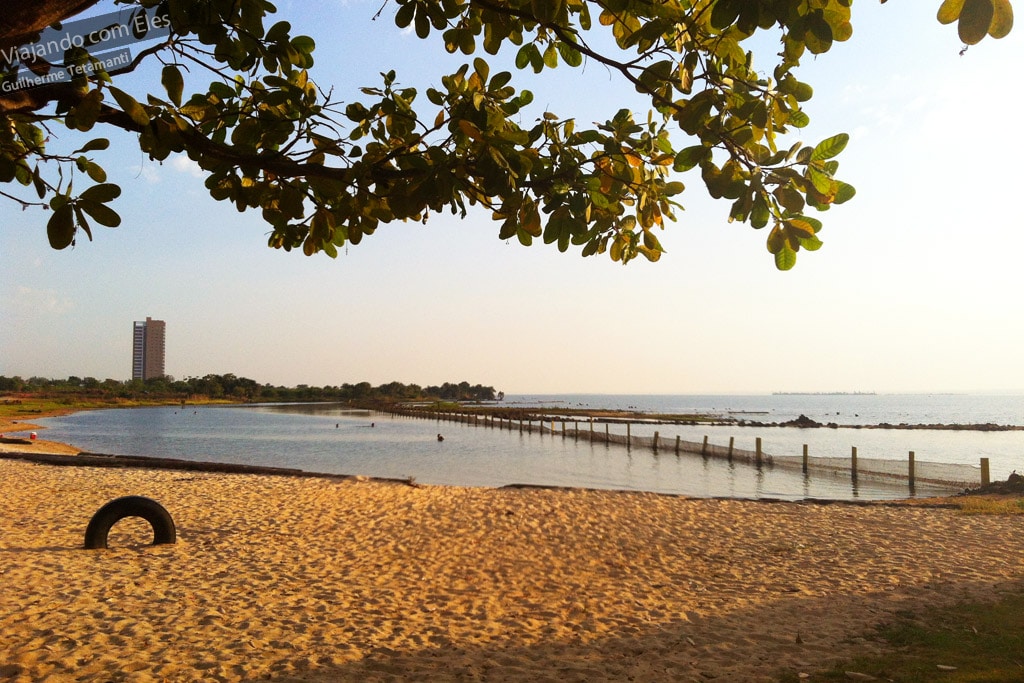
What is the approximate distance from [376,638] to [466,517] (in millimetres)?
6506

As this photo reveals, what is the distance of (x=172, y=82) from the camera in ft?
8.96

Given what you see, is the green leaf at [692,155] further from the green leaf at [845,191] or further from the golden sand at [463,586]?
the golden sand at [463,586]

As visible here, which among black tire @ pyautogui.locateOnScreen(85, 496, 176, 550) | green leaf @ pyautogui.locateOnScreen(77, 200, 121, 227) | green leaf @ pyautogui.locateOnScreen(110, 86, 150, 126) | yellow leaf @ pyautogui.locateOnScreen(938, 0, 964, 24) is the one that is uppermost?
yellow leaf @ pyautogui.locateOnScreen(938, 0, 964, 24)

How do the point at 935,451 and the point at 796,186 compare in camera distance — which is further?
the point at 935,451

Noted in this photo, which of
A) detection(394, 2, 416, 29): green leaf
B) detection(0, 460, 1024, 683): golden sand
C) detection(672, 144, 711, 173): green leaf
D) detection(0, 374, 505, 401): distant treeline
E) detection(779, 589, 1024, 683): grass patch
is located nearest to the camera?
detection(672, 144, 711, 173): green leaf

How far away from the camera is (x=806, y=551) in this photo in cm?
980

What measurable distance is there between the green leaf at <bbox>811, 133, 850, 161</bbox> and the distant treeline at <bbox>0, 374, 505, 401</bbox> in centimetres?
15395

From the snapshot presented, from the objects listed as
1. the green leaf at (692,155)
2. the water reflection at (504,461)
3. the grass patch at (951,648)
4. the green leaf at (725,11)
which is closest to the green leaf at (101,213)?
the green leaf at (692,155)

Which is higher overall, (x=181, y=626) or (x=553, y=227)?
(x=553, y=227)

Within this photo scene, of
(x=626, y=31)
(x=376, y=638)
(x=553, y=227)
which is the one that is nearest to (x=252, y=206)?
(x=553, y=227)

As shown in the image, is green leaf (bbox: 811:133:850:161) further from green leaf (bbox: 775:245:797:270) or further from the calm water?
the calm water

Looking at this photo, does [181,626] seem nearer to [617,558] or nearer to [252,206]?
[252,206]

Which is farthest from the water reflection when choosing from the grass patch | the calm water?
the grass patch

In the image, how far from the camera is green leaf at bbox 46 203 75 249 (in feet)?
7.72
